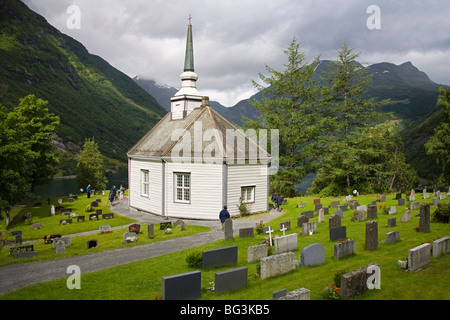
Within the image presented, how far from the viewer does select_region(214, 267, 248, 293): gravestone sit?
9099 mm

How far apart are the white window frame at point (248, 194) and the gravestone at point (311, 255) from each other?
13.2 meters

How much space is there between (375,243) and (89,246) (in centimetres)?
1420

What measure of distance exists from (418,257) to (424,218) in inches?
209

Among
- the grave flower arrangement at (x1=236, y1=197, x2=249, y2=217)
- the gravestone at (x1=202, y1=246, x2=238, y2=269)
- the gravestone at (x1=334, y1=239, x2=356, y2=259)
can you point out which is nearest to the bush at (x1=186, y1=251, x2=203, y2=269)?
the gravestone at (x1=202, y1=246, x2=238, y2=269)

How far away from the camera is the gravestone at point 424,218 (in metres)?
13.9

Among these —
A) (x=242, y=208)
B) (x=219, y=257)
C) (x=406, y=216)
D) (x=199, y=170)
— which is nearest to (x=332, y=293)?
(x=219, y=257)

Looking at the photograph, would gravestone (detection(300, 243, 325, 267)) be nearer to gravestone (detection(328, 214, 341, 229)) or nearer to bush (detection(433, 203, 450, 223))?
gravestone (detection(328, 214, 341, 229))

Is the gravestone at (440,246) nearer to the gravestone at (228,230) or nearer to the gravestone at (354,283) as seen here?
the gravestone at (354,283)

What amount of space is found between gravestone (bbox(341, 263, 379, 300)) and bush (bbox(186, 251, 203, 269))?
5532 millimetres

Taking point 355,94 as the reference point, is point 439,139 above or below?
below

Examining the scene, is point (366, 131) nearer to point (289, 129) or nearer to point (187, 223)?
point (289, 129)

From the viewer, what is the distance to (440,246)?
10.7m
